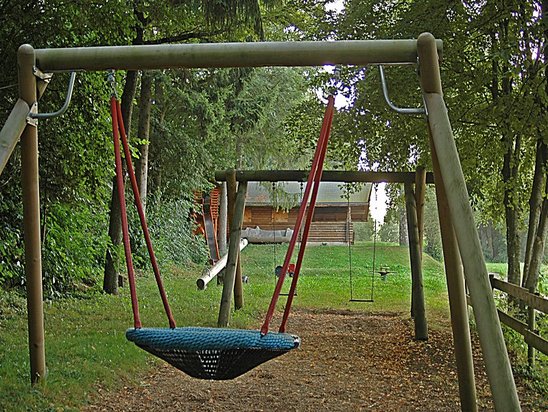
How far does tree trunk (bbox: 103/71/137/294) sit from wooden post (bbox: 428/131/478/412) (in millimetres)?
5088

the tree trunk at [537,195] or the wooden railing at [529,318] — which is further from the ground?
the tree trunk at [537,195]

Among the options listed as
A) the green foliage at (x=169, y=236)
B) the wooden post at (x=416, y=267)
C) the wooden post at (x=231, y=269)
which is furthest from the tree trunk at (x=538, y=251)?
the green foliage at (x=169, y=236)

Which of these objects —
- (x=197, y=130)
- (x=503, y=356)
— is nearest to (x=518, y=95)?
(x=503, y=356)

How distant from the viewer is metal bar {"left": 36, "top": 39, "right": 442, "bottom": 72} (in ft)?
10.6

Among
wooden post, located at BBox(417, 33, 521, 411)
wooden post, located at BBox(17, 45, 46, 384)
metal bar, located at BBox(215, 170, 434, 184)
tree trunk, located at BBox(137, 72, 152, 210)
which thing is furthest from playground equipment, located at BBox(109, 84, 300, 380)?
tree trunk, located at BBox(137, 72, 152, 210)

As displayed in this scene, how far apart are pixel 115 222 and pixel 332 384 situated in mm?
4412

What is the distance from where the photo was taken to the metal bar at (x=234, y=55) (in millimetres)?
3229

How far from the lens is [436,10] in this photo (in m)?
5.71

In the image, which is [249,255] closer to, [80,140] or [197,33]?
A: [197,33]

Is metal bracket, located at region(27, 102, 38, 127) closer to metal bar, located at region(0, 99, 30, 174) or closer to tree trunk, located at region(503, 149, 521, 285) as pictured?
metal bar, located at region(0, 99, 30, 174)

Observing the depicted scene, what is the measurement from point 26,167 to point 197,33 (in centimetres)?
543

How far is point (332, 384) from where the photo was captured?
16.3ft

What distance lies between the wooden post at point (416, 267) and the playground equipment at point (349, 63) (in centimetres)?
301

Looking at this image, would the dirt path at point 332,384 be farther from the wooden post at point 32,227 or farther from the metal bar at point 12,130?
the metal bar at point 12,130
